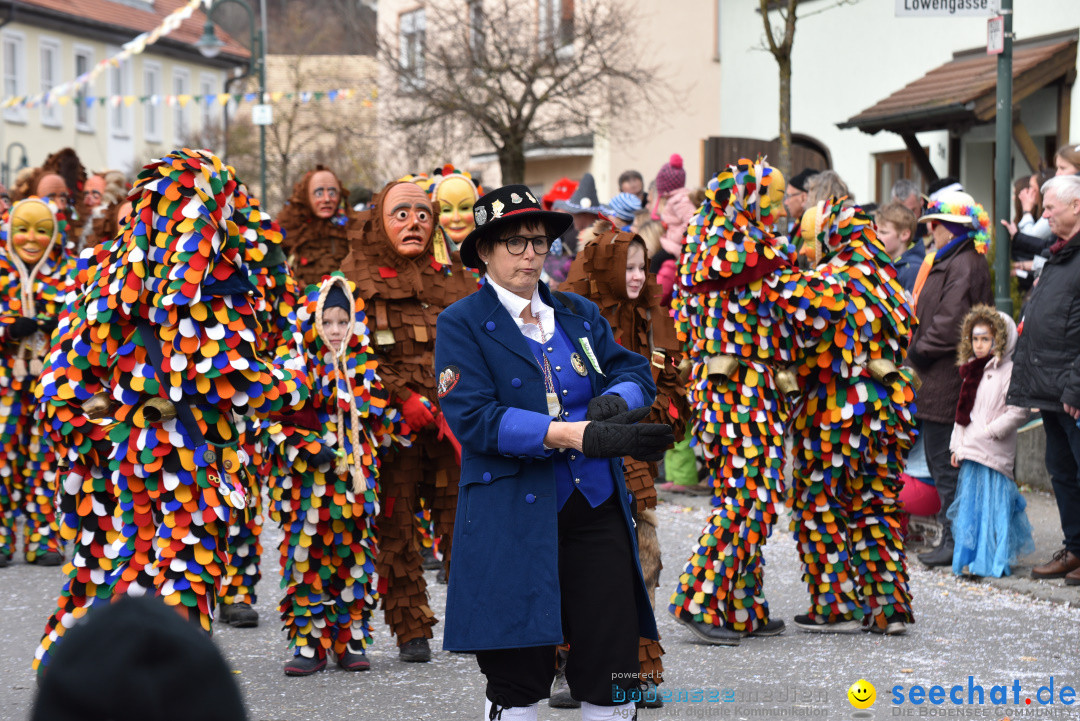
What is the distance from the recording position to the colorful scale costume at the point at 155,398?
16.0 ft

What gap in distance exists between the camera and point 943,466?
8.52 m

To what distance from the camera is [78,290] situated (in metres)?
5.37

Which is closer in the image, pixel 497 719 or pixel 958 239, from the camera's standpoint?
pixel 497 719

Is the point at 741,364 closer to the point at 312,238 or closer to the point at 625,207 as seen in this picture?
the point at 312,238

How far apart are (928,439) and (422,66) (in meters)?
12.9

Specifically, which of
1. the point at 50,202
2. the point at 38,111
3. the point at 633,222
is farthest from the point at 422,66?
the point at 38,111

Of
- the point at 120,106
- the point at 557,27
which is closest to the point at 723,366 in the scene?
the point at 557,27

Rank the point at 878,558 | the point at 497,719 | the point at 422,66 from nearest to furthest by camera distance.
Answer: the point at 497,719, the point at 878,558, the point at 422,66

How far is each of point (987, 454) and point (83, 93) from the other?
126 ft

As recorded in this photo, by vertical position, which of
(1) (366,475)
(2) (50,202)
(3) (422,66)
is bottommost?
(1) (366,475)

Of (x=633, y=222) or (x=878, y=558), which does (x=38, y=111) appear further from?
(x=878, y=558)

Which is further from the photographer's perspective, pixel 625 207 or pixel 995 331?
pixel 625 207

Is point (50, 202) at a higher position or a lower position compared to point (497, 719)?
higher

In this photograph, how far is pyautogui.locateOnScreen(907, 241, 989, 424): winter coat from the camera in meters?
8.48
